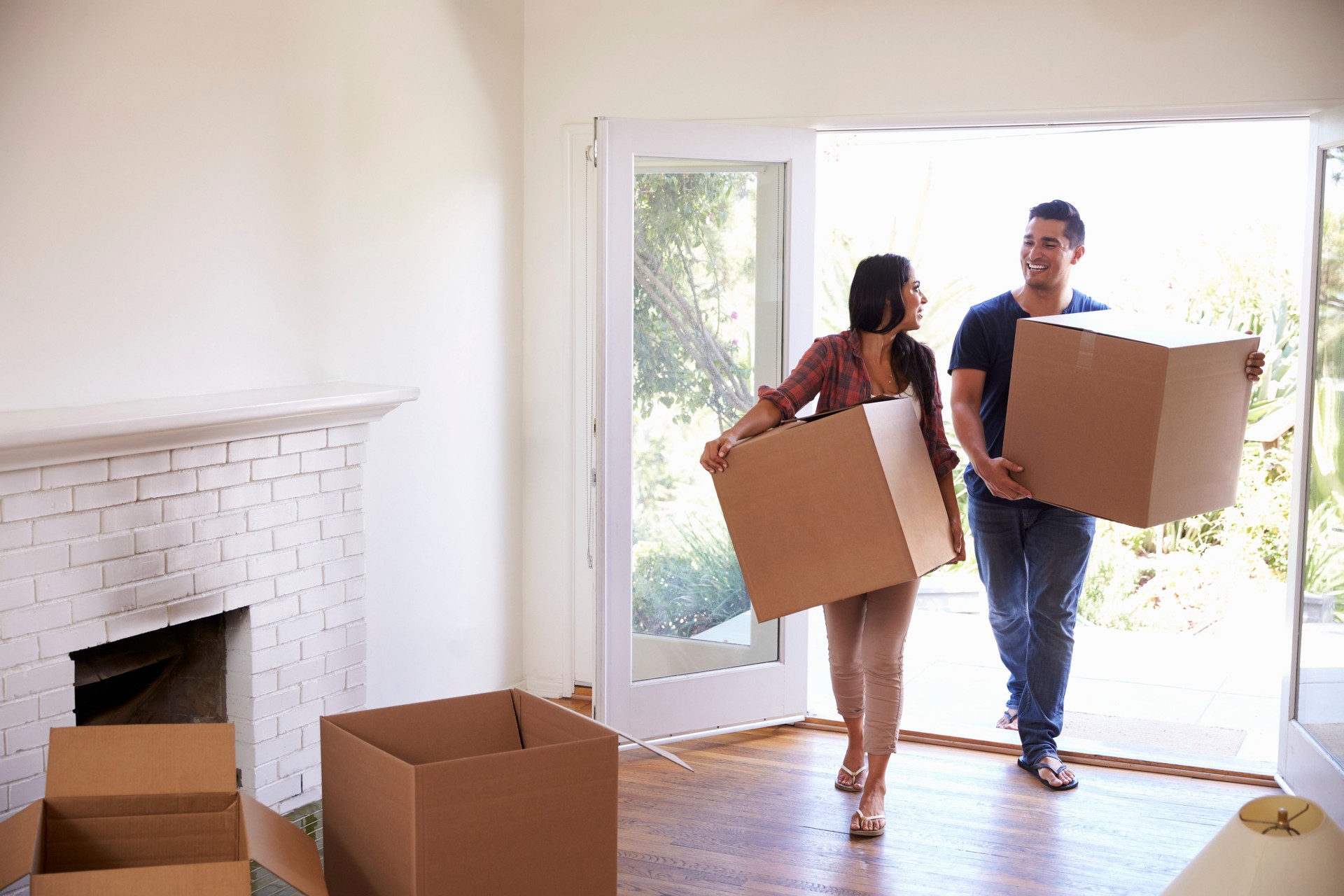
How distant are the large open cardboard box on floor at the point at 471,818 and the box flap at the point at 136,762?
169 mm

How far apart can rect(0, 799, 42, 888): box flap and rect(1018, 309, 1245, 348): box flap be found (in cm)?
212

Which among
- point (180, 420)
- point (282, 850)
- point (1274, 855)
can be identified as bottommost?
point (282, 850)

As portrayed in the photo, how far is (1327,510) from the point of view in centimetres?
289

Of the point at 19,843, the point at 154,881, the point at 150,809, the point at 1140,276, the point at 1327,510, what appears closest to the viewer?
the point at 154,881

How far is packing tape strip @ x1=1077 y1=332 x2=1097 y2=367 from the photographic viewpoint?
2.46m

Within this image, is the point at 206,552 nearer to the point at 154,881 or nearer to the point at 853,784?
the point at 154,881

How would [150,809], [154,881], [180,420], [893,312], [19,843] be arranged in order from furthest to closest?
[893,312] → [180,420] → [150,809] → [19,843] → [154,881]

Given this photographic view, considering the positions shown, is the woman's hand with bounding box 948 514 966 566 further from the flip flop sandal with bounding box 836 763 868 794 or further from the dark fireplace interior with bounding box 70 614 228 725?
the dark fireplace interior with bounding box 70 614 228 725

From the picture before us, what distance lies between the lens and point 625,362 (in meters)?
3.19

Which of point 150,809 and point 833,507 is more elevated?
point 833,507

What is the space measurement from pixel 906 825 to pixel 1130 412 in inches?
44.9

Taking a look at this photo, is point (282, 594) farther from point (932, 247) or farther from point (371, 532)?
point (932, 247)

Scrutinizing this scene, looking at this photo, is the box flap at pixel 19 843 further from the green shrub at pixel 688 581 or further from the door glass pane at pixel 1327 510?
the door glass pane at pixel 1327 510

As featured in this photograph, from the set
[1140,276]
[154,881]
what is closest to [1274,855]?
[154,881]
